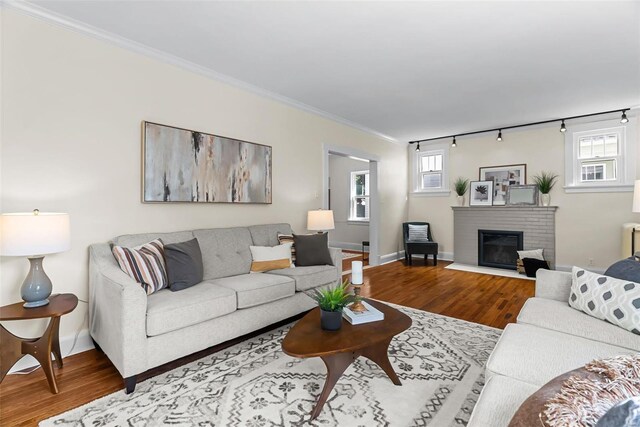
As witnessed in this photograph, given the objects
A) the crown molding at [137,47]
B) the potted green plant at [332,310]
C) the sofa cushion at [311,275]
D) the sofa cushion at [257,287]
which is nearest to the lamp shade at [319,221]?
the sofa cushion at [311,275]

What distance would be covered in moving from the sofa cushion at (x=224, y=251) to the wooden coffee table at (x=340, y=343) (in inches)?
47.9

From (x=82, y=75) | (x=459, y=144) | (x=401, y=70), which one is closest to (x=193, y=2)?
(x=82, y=75)

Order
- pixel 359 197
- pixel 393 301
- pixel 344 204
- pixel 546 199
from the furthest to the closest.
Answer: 1. pixel 344 204
2. pixel 359 197
3. pixel 546 199
4. pixel 393 301

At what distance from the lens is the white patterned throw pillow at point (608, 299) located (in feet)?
5.74

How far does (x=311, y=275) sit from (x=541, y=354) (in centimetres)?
203

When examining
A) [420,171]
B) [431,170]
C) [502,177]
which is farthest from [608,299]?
[420,171]

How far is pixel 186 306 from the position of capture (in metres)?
2.18

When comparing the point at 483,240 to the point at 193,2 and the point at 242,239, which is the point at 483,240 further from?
the point at 193,2

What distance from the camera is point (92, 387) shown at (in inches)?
78.5

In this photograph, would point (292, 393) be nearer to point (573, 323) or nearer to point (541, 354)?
point (541, 354)

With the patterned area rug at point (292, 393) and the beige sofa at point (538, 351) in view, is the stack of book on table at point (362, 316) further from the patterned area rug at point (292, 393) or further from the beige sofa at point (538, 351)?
the beige sofa at point (538, 351)

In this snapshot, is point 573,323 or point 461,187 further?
point 461,187

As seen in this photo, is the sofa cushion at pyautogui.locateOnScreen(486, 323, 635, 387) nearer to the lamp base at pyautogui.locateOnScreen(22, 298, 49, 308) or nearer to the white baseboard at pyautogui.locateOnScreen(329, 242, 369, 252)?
the lamp base at pyautogui.locateOnScreen(22, 298, 49, 308)

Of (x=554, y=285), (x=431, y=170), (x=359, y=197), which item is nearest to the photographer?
(x=554, y=285)
